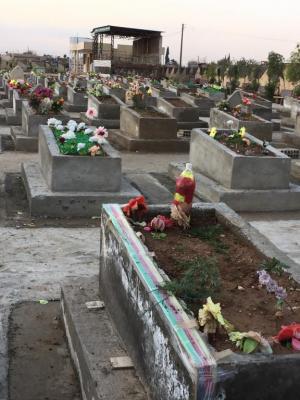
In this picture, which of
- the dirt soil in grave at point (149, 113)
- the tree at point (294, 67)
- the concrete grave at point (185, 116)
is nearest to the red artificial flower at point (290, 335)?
the dirt soil in grave at point (149, 113)

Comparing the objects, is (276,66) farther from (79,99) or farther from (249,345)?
(249,345)

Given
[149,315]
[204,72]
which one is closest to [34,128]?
[149,315]

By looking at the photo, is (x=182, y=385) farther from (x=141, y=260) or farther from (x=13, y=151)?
(x=13, y=151)

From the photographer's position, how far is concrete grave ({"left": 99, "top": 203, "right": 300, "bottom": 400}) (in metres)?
2.66

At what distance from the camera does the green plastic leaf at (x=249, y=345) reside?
2.77 m

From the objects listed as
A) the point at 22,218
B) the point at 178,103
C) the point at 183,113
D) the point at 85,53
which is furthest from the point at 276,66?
the point at 22,218

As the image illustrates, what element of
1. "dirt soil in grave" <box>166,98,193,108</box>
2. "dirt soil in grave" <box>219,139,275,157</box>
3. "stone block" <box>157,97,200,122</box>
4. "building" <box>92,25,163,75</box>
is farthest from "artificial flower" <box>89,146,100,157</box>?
"building" <box>92,25,163,75</box>

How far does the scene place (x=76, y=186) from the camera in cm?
820

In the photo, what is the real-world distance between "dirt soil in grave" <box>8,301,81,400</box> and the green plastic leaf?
1471mm

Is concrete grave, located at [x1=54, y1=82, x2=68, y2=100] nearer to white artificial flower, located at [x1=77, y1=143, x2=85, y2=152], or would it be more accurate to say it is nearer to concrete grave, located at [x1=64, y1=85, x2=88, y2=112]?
concrete grave, located at [x1=64, y1=85, x2=88, y2=112]

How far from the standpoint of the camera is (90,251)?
6629 mm

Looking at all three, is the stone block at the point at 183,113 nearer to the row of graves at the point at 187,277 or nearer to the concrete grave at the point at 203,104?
the concrete grave at the point at 203,104

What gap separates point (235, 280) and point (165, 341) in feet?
3.60

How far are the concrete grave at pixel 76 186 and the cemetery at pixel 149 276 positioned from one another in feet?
0.07
